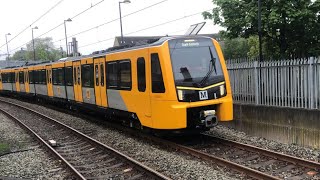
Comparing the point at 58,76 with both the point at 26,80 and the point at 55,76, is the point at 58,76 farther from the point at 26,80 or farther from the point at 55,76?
the point at 26,80

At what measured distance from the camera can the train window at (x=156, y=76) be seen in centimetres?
1016

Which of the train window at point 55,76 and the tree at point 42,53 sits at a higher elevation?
the tree at point 42,53

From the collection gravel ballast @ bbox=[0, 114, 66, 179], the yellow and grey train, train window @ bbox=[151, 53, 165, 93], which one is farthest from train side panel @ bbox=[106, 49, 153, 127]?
gravel ballast @ bbox=[0, 114, 66, 179]

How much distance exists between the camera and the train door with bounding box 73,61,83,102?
17.5 metres

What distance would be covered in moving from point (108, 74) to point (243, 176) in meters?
7.35

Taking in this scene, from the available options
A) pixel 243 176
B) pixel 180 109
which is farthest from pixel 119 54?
pixel 243 176

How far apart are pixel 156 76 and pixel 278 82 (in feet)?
12.0

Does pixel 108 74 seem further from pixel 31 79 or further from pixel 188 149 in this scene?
pixel 31 79

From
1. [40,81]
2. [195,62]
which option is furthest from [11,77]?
[195,62]

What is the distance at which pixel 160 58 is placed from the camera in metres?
10.1

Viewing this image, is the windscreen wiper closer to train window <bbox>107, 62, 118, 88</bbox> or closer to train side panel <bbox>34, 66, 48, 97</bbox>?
train window <bbox>107, 62, 118, 88</bbox>

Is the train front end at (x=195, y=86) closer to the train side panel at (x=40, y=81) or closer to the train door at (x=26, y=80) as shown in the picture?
the train side panel at (x=40, y=81)

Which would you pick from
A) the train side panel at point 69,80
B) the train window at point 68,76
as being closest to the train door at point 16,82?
the train side panel at point 69,80

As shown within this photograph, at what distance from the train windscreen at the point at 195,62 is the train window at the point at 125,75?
2.03 meters
